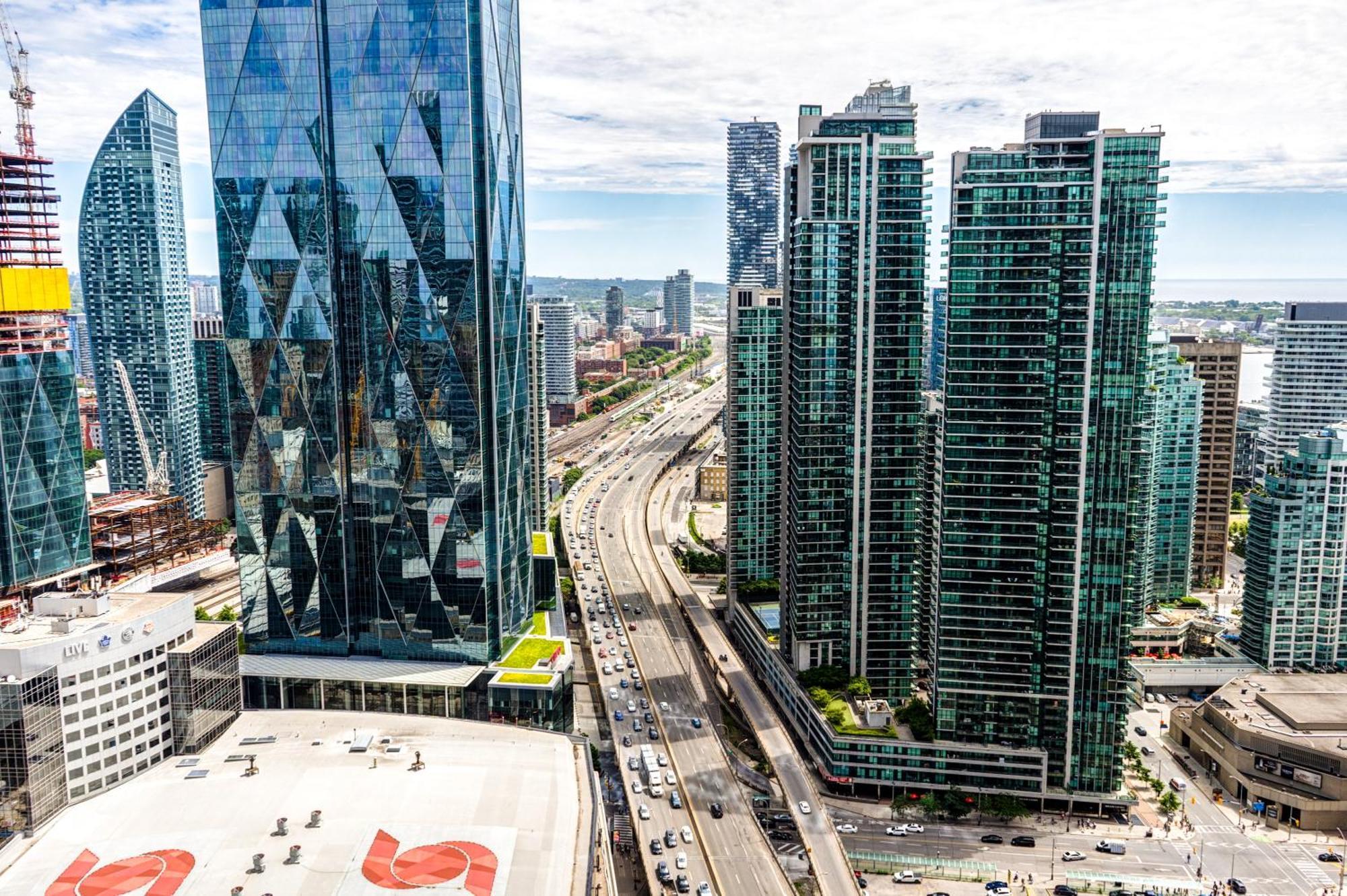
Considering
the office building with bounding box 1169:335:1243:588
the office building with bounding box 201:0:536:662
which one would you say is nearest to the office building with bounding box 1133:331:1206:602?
the office building with bounding box 1169:335:1243:588

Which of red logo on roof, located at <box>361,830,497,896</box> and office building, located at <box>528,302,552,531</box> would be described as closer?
red logo on roof, located at <box>361,830,497,896</box>

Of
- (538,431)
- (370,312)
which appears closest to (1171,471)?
(538,431)

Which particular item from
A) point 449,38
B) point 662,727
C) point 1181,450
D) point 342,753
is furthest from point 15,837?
point 1181,450

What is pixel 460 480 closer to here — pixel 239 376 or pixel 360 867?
pixel 239 376

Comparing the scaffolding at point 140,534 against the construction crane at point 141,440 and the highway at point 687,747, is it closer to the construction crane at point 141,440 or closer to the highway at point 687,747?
the construction crane at point 141,440

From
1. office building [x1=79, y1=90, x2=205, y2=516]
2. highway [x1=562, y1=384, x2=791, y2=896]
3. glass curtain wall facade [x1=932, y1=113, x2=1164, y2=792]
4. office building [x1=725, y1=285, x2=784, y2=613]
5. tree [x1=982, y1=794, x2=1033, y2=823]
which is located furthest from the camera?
office building [x1=79, y1=90, x2=205, y2=516]

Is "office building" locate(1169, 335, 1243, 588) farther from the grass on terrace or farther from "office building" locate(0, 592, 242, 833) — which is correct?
"office building" locate(0, 592, 242, 833)

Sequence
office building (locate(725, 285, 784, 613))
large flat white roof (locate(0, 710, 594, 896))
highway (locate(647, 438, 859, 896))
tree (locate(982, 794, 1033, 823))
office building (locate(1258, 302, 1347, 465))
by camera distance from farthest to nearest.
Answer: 1. office building (locate(1258, 302, 1347, 465))
2. office building (locate(725, 285, 784, 613))
3. tree (locate(982, 794, 1033, 823))
4. highway (locate(647, 438, 859, 896))
5. large flat white roof (locate(0, 710, 594, 896))
